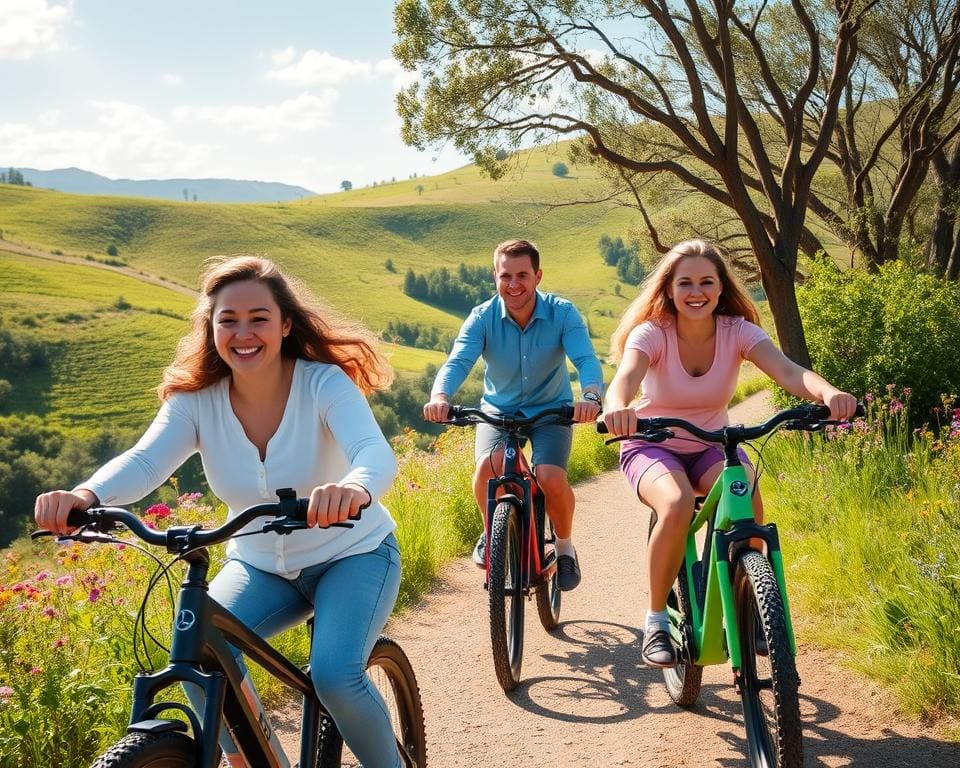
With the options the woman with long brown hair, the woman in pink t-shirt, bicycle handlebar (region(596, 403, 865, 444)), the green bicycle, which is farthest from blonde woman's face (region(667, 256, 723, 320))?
the woman with long brown hair

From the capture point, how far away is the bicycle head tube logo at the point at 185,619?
228 centimetres

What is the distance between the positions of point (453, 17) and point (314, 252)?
122 meters

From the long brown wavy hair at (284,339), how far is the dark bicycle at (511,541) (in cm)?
151

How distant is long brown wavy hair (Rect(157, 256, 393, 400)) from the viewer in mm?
3186

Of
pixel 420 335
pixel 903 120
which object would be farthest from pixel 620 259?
pixel 903 120

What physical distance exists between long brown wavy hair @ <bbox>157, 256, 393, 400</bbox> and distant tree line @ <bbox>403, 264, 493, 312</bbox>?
11777 cm

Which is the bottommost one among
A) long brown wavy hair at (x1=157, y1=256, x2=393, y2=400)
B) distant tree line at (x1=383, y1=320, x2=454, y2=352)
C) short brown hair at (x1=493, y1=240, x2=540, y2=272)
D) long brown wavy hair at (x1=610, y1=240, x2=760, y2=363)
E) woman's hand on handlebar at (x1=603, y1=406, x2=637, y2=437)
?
distant tree line at (x1=383, y1=320, x2=454, y2=352)

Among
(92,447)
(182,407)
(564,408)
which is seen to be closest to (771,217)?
(564,408)

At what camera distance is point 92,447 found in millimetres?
61906

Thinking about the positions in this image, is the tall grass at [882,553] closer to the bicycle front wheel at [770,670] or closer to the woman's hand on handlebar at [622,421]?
the bicycle front wheel at [770,670]

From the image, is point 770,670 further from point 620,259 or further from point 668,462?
point 620,259

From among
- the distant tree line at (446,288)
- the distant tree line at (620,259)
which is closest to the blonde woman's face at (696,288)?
the distant tree line at (446,288)

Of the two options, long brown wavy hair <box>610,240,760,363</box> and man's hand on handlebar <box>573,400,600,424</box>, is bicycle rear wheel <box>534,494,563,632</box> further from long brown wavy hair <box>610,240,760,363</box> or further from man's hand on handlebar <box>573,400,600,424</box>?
long brown wavy hair <box>610,240,760,363</box>

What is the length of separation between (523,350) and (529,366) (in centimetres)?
10
